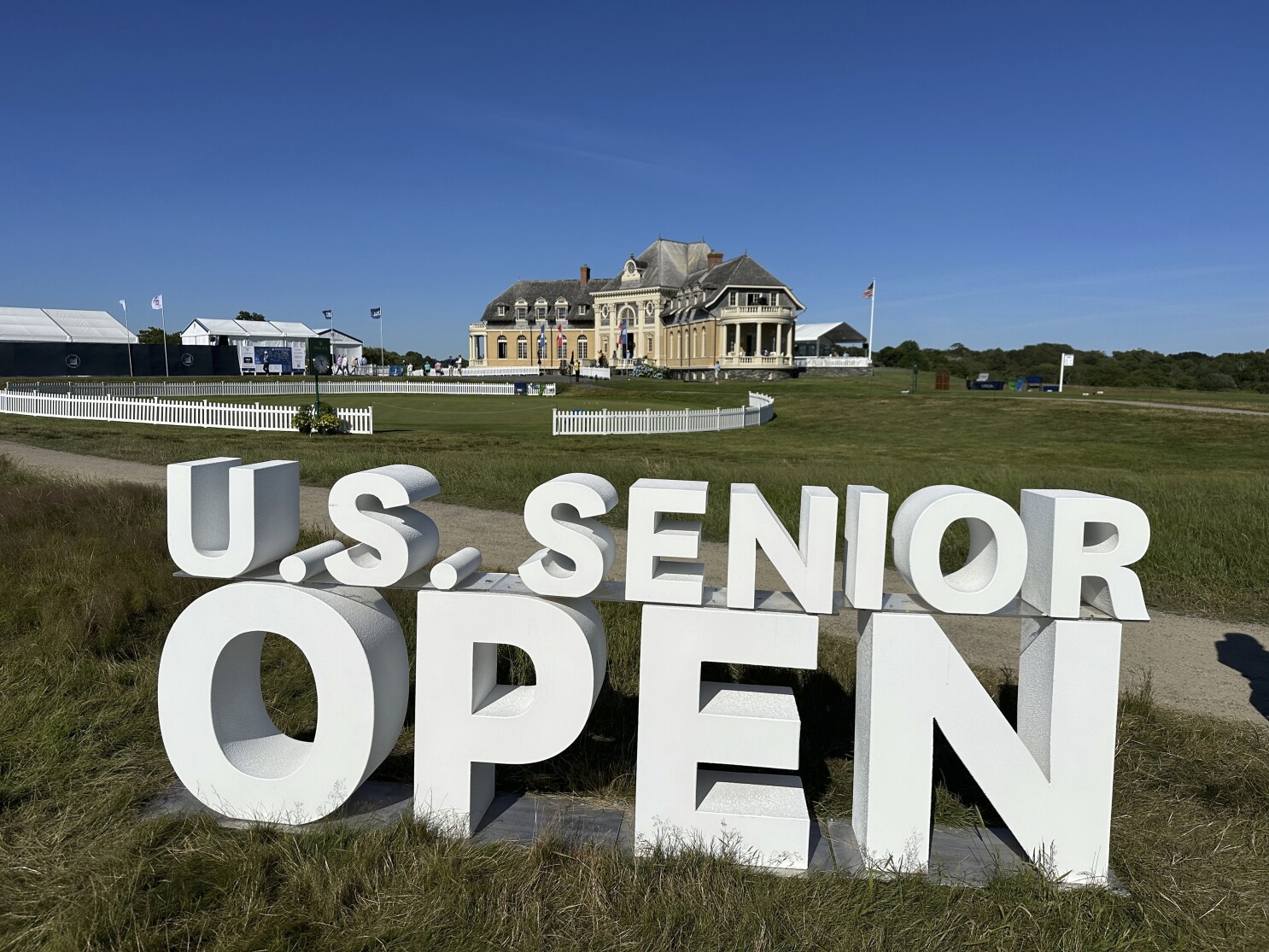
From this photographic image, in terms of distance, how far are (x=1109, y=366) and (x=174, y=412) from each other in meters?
71.8

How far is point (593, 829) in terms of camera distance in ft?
12.2

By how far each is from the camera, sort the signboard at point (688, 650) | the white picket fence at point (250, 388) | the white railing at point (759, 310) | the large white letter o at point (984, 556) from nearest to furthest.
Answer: the large white letter o at point (984, 556) → the signboard at point (688, 650) → the white picket fence at point (250, 388) → the white railing at point (759, 310)

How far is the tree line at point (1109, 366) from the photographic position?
61.2 meters

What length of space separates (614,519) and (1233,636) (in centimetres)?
695

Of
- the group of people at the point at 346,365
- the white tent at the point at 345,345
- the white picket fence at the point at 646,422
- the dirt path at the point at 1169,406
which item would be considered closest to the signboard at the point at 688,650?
the white picket fence at the point at 646,422

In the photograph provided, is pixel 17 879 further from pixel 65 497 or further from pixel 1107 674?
pixel 65 497

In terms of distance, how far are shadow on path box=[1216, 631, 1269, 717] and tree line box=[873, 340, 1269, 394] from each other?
45533 mm

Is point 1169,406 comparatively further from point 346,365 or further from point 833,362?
point 346,365

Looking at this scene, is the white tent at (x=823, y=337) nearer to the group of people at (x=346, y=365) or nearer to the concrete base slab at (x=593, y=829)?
the group of people at (x=346, y=365)

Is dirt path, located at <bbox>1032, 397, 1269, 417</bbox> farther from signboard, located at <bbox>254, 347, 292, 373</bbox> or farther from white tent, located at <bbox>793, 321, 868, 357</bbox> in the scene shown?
signboard, located at <bbox>254, 347, 292, 373</bbox>

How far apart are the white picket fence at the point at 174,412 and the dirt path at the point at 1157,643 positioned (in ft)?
52.3

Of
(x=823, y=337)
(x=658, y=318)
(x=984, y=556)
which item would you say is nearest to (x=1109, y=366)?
(x=823, y=337)

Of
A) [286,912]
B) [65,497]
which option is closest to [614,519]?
[65,497]

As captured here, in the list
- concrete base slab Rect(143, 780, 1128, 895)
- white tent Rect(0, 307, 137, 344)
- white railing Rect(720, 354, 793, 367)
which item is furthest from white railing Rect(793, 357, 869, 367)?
concrete base slab Rect(143, 780, 1128, 895)
